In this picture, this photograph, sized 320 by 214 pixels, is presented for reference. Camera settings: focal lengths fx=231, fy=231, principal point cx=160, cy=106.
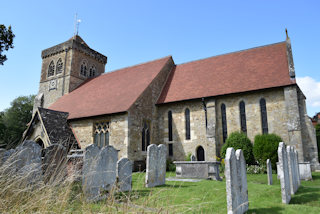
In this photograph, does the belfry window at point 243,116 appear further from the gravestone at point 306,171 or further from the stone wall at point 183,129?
the gravestone at point 306,171

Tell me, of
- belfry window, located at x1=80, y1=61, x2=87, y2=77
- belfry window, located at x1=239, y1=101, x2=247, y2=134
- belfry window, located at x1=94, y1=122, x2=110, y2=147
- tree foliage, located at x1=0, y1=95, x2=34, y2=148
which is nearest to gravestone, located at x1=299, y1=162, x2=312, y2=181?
belfry window, located at x1=239, y1=101, x2=247, y2=134

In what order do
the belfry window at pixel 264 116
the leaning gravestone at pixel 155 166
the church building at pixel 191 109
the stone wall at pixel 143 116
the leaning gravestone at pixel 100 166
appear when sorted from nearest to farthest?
the leaning gravestone at pixel 100 166
the leaning gravestone at pixel 155 166
the church building at pixel 191 109
the belfry window at pixel 264 116
the stone wall at pixel 143 116

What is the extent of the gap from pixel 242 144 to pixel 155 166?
8.22 metres

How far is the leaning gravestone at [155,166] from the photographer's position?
8.95 metres

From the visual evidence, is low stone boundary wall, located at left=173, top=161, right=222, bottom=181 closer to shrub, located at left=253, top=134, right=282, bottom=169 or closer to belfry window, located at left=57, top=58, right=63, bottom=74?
shrub, located at left=253, top=134, right=282, bottom=169

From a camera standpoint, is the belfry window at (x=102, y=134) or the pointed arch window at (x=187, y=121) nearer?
the belfry window at (x=102, y=134)

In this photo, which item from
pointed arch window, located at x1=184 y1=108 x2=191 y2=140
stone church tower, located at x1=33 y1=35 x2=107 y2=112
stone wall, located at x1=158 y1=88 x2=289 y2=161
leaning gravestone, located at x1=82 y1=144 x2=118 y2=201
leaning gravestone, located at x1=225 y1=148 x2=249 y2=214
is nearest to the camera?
leaning gravestone, located at x1=225 y1=148 x2=249 y2=214

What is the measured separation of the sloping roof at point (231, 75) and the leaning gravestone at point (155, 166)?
29.6ft

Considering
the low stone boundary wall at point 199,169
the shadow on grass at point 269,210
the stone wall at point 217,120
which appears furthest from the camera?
the stone wall at point 217,120

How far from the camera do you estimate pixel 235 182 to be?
4.96 meters

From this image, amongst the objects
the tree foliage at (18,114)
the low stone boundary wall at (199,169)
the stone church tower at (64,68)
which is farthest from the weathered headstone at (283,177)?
the tree foliage at (18,114)

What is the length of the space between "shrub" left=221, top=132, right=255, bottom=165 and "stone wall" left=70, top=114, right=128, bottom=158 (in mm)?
6898

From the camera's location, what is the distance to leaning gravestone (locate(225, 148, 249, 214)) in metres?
4.69

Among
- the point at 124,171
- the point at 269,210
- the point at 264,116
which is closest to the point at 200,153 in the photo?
the point at 264,116
